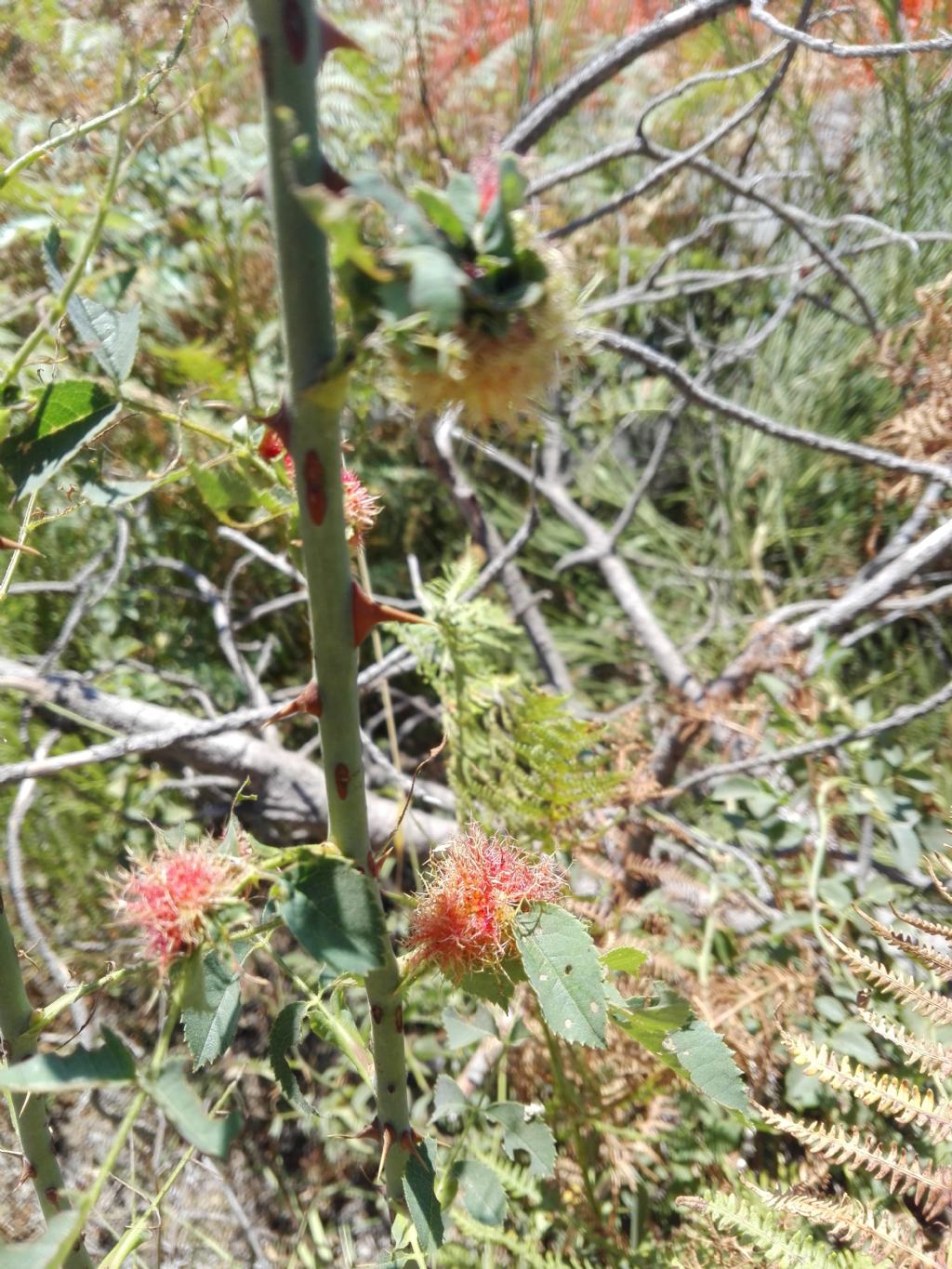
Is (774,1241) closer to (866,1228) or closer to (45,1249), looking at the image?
(866,1228)

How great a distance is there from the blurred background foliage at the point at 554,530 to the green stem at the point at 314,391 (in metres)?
0.12

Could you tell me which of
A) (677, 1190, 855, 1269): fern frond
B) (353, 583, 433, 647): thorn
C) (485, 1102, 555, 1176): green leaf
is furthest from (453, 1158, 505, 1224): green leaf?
(353, 583, 433, 647): thorn

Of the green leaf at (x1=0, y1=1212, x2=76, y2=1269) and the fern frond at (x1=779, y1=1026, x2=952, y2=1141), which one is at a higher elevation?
the green leaf at (x1=0, y1=1212, x2=76, y2=1269)

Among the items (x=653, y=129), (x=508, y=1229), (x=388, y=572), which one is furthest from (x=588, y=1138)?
(x=653, y=129)

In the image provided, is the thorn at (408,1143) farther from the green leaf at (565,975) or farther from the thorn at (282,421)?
the thorn at (282,421)

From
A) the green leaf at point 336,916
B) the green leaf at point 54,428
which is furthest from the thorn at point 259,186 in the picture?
the green leaf at point 336,916

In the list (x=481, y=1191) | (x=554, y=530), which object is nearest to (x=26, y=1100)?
(x=481, y=1191)

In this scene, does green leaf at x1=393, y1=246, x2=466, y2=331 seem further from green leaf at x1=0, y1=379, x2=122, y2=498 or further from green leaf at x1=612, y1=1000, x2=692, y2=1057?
green leaf at x1=612, y1=1000, x2=692, y2=1057

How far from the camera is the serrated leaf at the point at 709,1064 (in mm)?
458

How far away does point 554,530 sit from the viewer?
5.10 feet

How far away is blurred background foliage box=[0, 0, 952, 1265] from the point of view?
0.77 metres

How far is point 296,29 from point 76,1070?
386 mm

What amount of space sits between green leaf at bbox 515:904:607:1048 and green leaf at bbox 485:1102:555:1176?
0.22 m

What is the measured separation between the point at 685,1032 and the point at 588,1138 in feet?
1.25
